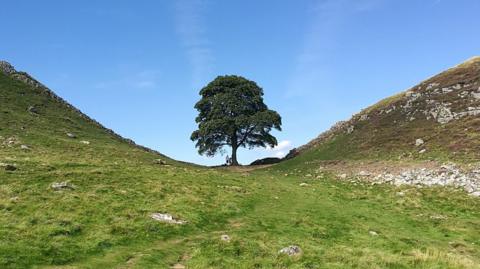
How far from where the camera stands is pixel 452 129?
56.2 meters

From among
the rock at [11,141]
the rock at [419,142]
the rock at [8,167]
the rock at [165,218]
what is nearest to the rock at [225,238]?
the rock at [165,218]

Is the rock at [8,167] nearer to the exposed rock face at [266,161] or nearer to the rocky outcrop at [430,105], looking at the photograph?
the rocky outcrop at [430,105]

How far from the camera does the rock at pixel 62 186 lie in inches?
1183

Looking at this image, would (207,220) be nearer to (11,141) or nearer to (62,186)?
(62,186)

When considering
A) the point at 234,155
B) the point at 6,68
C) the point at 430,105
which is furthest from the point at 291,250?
the point at 6,68

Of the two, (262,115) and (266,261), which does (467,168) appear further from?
(262,115)

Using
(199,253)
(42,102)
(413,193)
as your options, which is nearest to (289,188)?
(413,193)

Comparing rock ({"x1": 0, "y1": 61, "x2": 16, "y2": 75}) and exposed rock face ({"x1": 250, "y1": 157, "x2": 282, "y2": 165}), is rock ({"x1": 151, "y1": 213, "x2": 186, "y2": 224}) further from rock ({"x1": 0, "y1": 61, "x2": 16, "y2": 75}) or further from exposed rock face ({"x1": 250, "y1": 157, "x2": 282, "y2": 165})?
rock ({"x1": 0, "y1": 61, "x2": 16, "y2": 75})

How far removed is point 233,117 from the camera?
83.1 metres

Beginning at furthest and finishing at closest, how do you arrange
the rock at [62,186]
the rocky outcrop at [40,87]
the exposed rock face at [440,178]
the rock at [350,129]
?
the rocky outcrop at [40,87] → the rock at [350,129] → the exposed rock face at [440,178] → the rock at [62,186]

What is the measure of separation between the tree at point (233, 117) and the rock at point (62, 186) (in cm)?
5068

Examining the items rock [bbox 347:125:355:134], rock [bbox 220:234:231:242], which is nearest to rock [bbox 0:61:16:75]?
rock [bbox 347:125:355:134]

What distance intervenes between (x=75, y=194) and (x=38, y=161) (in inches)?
527

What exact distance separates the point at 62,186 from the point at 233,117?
54147 millimetres
